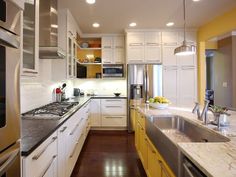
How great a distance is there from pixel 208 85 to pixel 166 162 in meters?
7.79

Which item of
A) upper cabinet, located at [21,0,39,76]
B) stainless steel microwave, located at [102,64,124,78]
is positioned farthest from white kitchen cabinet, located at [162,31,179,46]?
upper cabinet, located at [21,0,39,76]

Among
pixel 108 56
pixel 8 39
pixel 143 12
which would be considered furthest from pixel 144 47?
pixel 8 39

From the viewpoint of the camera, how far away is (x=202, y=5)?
3494mm

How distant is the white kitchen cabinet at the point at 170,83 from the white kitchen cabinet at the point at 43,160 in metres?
3.83

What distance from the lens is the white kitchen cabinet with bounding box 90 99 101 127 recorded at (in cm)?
498

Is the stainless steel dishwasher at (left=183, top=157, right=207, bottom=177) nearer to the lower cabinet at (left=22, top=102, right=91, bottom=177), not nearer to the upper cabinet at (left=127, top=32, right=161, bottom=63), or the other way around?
the lower cabinet at (left=22, top=102, right=91, bottom=177)

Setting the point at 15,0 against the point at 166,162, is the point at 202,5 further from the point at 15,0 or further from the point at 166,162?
the point at 15,0

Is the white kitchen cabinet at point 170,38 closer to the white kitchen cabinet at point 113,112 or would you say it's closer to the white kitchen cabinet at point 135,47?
the white kitchen cabinet at point 135,47

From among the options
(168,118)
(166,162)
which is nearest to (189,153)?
(166,162)

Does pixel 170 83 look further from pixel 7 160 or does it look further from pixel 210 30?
pixel 7 160

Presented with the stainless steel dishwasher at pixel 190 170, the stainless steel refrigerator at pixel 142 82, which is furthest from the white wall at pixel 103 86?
the stainless steel dishwasher at pixel 190 170

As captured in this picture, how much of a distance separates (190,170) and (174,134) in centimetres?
120

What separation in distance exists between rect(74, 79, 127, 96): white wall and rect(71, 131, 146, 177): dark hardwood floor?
149cm

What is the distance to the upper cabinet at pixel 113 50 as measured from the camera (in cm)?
534
